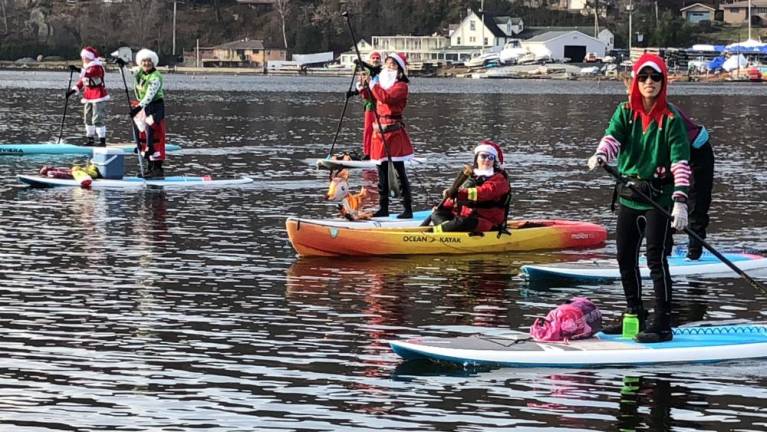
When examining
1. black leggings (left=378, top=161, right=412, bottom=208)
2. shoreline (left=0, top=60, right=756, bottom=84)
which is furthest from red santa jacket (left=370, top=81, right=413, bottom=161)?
shoreline (left=0, top=60, right=756, bottom=84)

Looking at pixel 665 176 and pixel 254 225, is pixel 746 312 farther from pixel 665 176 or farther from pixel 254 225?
pixel 254 225

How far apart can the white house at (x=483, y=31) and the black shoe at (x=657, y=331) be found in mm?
165982

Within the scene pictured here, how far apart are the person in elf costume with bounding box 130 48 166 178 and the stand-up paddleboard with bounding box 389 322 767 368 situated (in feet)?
50.8

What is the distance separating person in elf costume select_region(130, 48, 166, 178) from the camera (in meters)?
28.0

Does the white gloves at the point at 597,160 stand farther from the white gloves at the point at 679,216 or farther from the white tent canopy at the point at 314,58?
the white tent canopy at the point at 314,58

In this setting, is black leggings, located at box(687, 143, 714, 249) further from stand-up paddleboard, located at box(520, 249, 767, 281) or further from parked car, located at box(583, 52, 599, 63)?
parked car, located at box(583, 52, 599, 63)

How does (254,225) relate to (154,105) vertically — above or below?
below

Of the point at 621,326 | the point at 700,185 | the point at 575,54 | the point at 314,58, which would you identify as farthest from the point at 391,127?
the point at 314,58

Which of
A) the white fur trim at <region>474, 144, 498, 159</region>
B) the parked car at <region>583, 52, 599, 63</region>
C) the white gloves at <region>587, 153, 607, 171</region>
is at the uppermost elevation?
the parked car at <region>583, 52, 599, 63</region>

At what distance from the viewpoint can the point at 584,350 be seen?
43.5 feet

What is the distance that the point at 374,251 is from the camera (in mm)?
19891

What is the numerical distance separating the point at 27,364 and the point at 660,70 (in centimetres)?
584

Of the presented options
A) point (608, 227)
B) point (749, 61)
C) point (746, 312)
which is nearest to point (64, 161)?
point (608, 227)

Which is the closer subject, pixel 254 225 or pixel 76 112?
pixel 254 225
